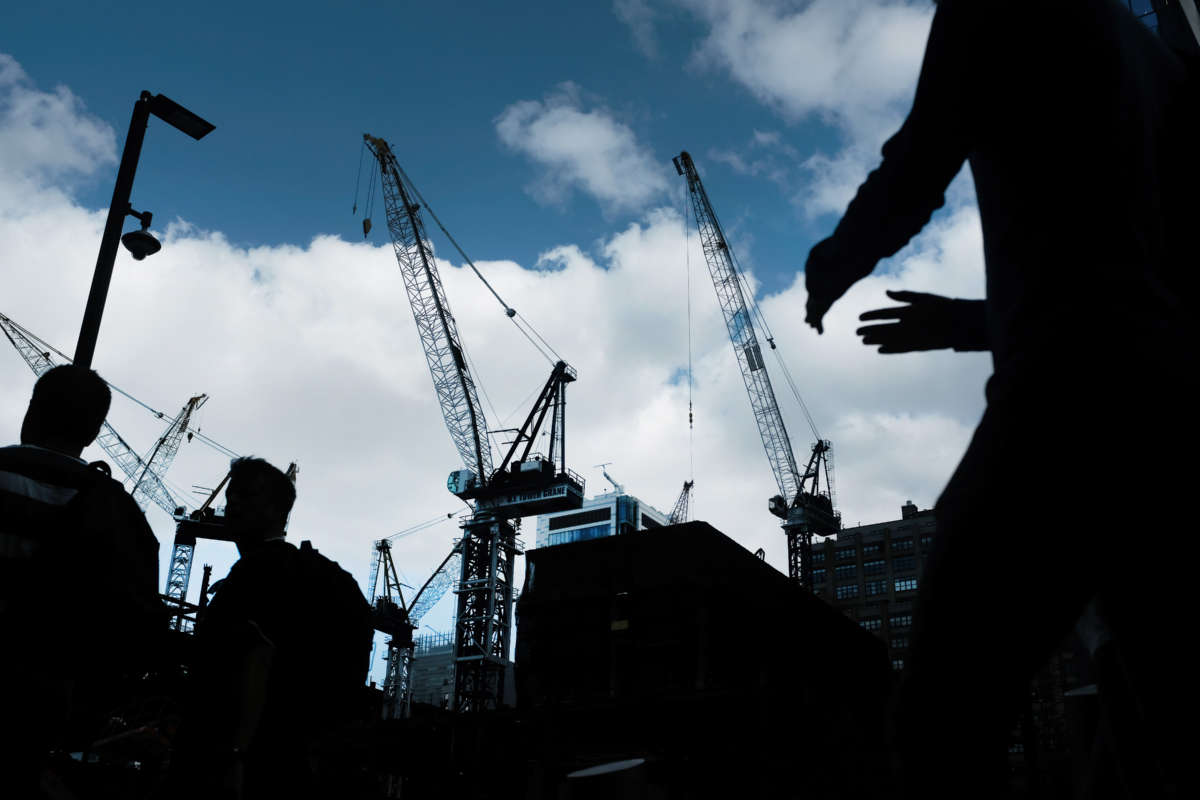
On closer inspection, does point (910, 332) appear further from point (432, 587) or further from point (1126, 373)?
point (432, 587)

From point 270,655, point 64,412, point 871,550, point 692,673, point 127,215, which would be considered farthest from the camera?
point 871,550

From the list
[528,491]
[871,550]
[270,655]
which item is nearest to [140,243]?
[270,655]

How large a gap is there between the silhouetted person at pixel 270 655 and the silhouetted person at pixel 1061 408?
2.60m

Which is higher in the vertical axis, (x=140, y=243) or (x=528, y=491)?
(x=528, y=491)

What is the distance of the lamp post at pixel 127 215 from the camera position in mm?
7324

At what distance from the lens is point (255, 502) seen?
3.73m

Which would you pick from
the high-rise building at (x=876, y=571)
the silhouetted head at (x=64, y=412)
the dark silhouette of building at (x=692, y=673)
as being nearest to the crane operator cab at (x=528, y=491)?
the high-rise building at (x=876, y=571)

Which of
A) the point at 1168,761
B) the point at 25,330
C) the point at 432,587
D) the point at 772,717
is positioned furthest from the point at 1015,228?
the point at 432,587

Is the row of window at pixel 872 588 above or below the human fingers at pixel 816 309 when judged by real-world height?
above

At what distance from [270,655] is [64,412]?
42.1 inches

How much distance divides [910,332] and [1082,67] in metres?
0.44

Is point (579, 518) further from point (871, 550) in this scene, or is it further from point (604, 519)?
point (871, 550)

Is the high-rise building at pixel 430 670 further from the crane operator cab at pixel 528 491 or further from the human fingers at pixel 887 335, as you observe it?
the human fingers at pixel 887 335

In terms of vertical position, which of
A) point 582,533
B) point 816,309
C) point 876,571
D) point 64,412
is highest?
point 582,533
